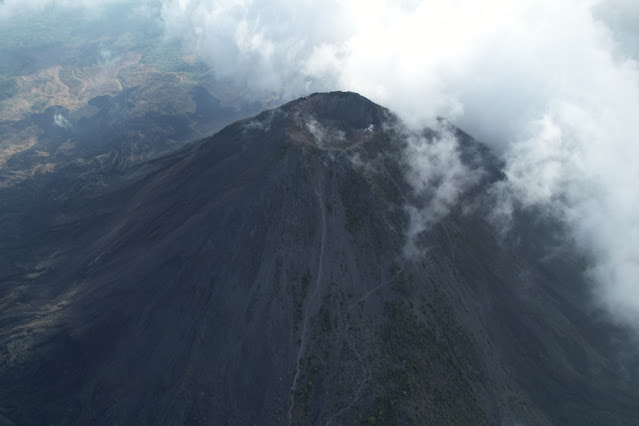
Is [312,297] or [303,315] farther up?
[312,297]

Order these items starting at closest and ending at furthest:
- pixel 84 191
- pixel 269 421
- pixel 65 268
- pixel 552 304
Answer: pixel 269 421, pixel 552 304, pixel 65 268, pixel 84 191

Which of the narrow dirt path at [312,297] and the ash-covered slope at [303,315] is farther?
the ash-covered slope at [303,315]

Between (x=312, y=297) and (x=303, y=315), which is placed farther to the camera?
(x=312, y=297)

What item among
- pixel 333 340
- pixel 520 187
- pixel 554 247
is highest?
pixel 520 187

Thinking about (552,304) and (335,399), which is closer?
(335,399)

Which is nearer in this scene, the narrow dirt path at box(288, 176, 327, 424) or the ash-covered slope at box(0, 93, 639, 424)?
the narrow dirt path at box(288, 176, 327, 424)

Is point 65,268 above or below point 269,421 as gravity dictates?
above

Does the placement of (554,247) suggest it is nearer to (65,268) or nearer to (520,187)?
(520,187)

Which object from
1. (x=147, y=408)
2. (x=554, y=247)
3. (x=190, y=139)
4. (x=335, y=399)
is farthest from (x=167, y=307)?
(x=190, y=139)
